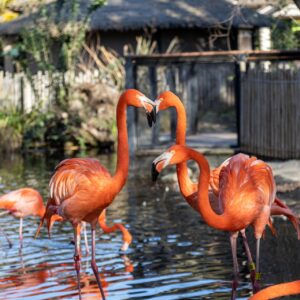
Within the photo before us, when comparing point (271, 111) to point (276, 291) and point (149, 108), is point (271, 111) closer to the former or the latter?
point (149, 108)

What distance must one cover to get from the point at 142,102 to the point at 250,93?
8411mm

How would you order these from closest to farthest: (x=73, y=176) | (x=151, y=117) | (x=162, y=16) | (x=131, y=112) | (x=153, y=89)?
(x=151, y=117) < (x=73, y=176) < (x=153, y=89) < (x=131, y=112) < (x=162, y=16)

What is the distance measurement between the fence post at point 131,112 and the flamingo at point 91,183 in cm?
761

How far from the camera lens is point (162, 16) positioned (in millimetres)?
25797

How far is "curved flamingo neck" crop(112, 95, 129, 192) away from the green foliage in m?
16.4

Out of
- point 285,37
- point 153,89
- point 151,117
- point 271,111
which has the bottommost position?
point 271,111

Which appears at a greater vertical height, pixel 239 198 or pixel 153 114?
pixel 153 114

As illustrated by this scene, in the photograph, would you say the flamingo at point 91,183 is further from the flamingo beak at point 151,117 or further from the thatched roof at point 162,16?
the thatched roof at point 162,16

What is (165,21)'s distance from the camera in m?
25.5

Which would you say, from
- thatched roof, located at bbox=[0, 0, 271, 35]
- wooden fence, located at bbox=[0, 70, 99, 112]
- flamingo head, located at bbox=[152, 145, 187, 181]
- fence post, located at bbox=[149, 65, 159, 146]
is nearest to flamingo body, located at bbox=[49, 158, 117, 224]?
flamingo head, located at bbox=[152, 145, 187, 181]

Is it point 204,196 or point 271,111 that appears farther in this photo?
point 271,111

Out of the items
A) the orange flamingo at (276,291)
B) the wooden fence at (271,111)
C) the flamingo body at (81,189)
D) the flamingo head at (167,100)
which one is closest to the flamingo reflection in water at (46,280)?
the flamingo body at (81,189)

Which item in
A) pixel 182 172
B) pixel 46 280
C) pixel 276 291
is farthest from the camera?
pixel 46 280

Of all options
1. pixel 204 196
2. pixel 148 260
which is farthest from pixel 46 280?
pixel 204 196
